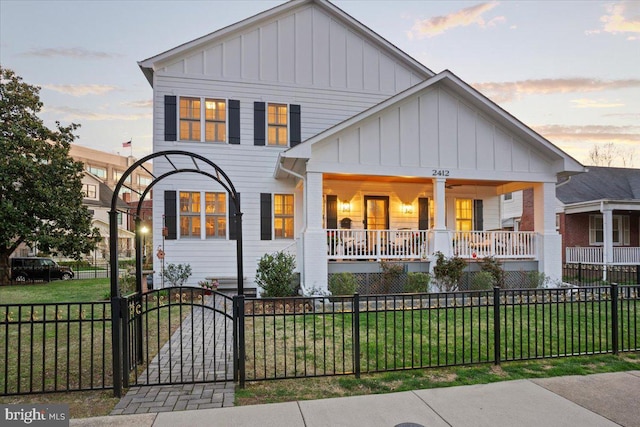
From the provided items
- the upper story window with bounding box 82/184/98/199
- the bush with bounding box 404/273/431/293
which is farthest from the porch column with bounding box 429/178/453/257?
the upper story window with bounding box 82/184/98/199

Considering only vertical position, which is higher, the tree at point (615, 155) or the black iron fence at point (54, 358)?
the tree at point (615, 155)

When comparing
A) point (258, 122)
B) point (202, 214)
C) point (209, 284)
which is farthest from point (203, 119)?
point (209, 284)

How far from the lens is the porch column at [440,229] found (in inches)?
442

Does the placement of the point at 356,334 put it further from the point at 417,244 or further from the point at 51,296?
the point at 51,296

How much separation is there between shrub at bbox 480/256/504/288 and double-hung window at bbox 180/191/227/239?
28.3 feet

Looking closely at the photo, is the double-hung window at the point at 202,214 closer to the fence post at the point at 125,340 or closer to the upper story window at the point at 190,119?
the upper story window at the point at 190,119

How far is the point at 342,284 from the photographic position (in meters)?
10.3

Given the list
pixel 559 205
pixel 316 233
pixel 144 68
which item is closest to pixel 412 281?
pixel 316 233

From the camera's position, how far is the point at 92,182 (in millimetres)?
35750

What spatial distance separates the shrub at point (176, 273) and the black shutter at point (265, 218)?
2780 mm

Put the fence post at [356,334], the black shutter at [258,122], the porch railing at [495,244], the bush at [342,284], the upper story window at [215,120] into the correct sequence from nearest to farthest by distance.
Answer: the fence post at [356,334], the bush at [342,284], the porch railing at [495,244], the upper story window at [215,120], the black shutter at [258,122]

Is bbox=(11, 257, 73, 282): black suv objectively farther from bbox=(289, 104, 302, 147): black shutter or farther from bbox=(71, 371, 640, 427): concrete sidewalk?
bbox=(71, 371, 640, 427): concrete sidewalk

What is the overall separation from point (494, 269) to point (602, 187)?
1589 cm

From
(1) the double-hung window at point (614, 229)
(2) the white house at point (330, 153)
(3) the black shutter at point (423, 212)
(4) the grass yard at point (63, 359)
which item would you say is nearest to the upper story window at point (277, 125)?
(2) the white house at point (330, 153)
